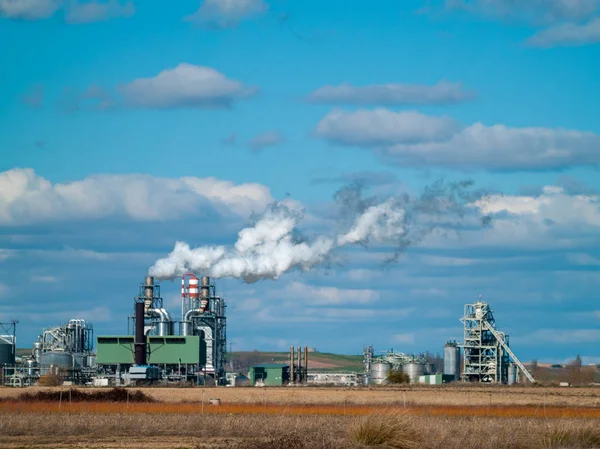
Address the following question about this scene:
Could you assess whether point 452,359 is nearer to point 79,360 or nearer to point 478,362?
point 478,362

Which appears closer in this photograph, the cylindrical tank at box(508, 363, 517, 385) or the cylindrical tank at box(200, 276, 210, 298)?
the cylindrical tank at box(200, 276, 210, 298)

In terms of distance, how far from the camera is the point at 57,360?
143 m

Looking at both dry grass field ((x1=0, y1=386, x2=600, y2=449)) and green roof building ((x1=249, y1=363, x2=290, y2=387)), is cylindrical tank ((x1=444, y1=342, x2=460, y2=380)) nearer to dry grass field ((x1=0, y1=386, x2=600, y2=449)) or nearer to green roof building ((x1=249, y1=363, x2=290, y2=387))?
green roof building ((x1=249, y1=363, x2=290, y2=387))

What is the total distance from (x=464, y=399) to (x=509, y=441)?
50431mm

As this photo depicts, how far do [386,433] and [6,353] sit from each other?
122m

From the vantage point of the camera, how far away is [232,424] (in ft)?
162

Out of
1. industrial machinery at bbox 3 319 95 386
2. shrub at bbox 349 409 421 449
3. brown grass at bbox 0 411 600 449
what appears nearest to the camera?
shrub at bbox 349 409 421 449

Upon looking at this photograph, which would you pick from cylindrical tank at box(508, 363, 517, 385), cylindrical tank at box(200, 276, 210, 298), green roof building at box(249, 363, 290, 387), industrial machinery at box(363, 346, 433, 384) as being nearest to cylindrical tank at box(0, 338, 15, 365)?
cylindrical tank at box(200, 276, 210, 298)

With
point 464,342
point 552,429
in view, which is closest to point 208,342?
point 464,342

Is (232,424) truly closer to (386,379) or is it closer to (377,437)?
(377,437)

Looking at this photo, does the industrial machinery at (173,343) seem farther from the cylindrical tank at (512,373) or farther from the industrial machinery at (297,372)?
the cylindrical tank at (512,373)

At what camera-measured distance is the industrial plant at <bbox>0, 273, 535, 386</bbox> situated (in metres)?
140

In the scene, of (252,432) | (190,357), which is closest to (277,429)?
(252,432)

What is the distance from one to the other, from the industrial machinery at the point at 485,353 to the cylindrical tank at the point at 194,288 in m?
39.5
